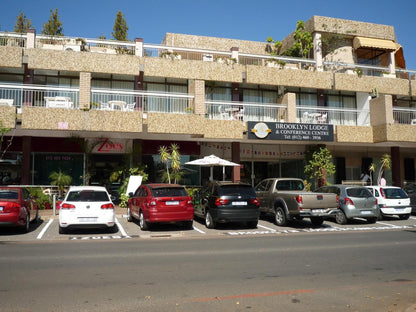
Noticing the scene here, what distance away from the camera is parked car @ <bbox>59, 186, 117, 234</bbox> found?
1190cm

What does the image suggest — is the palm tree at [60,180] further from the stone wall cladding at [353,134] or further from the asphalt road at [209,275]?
the stone wall cladding at [353,134]

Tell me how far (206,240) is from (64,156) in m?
12.9

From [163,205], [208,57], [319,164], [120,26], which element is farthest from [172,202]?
[120,26]

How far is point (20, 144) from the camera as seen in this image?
20406mm

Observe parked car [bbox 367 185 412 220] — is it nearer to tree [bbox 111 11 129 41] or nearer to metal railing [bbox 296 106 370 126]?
metal railing [bbox 296 106 370 126]

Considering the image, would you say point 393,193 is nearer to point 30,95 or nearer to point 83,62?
point 83,62

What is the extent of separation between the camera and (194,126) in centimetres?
1923

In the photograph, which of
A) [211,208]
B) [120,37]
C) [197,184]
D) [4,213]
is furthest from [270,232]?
[120,37]

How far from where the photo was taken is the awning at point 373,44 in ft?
83.6

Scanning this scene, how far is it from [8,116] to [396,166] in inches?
890

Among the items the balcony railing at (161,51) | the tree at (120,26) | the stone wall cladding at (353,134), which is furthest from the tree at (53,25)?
the stone wall cladding at (353,134)

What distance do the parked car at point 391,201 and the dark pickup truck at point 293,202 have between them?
3.31 metres

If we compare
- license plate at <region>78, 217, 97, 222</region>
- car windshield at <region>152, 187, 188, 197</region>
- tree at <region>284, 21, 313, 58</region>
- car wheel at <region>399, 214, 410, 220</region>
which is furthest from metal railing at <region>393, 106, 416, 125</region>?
license plate at <region>78, 217, 97, 222</region>

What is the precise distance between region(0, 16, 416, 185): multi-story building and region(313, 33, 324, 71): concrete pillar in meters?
0.09
